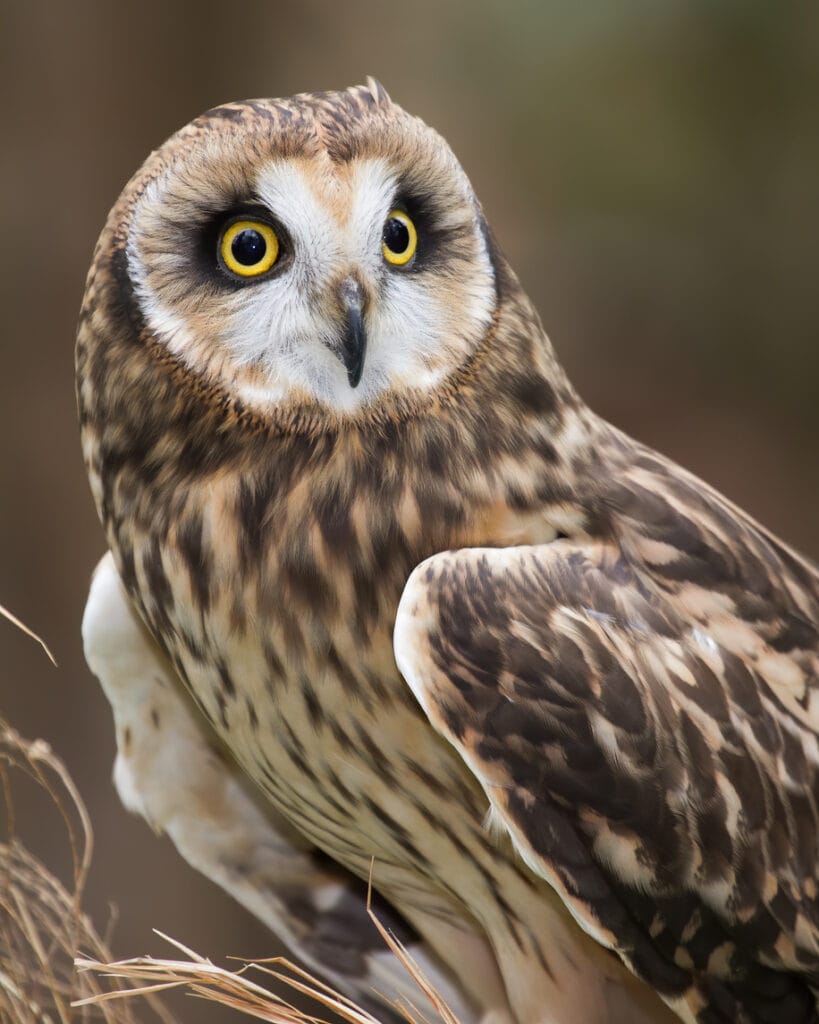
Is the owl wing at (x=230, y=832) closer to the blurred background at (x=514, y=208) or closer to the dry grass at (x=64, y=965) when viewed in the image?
the dry grass at (x=64, y=965)

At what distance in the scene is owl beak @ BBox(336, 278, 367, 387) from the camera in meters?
1.00

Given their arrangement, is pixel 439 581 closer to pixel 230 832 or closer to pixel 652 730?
pixel 652 730

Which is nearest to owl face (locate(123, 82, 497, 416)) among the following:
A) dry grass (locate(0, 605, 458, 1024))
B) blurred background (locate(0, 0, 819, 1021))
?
dry grass (locate(0, 605, 458, 1024))

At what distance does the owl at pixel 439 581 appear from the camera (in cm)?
103

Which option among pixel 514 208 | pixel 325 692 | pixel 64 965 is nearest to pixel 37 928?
pixel 64 965

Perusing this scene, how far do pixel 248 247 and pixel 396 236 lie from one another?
4.9 inches

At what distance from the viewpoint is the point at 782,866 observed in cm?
115

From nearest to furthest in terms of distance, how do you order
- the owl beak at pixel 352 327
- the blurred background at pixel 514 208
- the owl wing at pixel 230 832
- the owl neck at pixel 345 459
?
1. the owl beak at pixel 352 327
2. the owl neck at pixel 345 459
3. the owl wing at pixel 230 832
4. the blurred background at pixel 514 208

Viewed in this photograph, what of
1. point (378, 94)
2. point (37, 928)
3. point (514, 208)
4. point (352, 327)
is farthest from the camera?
point (514, 208)

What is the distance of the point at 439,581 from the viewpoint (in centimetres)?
107

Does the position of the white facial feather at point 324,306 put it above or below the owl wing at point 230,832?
above

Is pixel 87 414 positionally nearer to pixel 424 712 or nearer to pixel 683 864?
pixel 424 712

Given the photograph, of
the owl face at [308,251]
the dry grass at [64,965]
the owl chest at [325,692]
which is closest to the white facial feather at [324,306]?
the owl face at [308,251]

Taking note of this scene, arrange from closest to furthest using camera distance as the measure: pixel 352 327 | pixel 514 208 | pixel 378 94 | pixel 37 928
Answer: pixel 352 327, pixel 378 94, pixel 37 928, pixel 514 208
